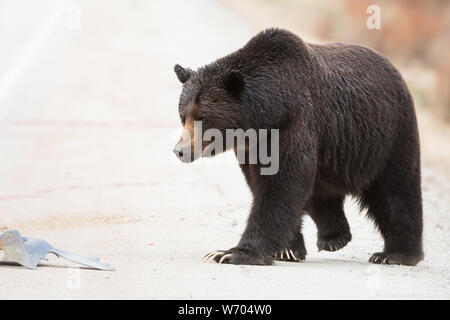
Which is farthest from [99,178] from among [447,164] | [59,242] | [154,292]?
[447,164]

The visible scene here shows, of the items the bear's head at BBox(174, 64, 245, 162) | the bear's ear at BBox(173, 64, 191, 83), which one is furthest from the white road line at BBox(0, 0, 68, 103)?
the bear's head at BBox(174, 64, 245, 162)

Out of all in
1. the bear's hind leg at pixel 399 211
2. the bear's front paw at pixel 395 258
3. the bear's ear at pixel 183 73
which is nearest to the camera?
the bear's ear at pixel 183 73

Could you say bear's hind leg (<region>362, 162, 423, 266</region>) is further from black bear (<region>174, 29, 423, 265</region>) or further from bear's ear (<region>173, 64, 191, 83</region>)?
bear's ear (<region>173, 64, 191, 83</region>)

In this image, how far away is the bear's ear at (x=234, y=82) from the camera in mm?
8305

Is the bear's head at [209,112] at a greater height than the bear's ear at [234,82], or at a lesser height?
lesser

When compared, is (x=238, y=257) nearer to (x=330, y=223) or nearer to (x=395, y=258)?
(x=330, y=223)

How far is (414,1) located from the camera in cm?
2898

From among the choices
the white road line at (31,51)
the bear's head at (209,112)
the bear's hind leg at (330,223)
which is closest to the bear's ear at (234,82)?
the bear's head at (209,112)

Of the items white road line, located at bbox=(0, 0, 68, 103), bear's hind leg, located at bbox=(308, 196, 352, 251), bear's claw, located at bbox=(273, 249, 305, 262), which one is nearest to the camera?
bear's claw, located at bbox=(273, 249, 305, 262)

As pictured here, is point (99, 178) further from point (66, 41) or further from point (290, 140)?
point (66, 41)

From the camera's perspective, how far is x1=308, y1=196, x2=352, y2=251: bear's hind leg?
9.84 m

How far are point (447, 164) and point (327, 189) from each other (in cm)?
1007

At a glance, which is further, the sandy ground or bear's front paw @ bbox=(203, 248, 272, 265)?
bear's front paw @ bbox=(203, 248, 272, 265)

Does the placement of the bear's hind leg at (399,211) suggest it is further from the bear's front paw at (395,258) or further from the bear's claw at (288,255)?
the bear's claw at (288,255)
